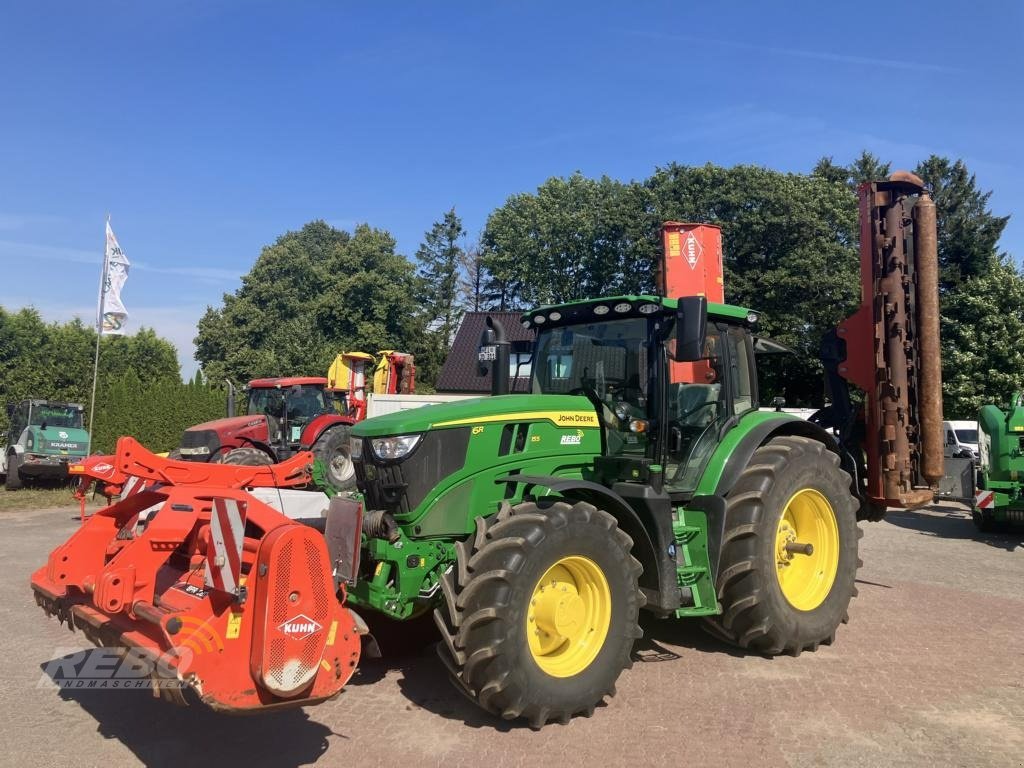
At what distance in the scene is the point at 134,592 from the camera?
12.8 feet

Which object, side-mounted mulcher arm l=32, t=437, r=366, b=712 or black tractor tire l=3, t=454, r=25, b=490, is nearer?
side-mounted mulcher arm l=32, t=437, r=366, b=712

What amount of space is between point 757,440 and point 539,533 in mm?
2293

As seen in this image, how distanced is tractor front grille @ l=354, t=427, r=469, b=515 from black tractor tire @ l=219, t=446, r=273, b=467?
9.94m

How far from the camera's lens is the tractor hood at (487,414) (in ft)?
15.5

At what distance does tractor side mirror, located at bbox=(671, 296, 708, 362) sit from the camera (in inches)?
191

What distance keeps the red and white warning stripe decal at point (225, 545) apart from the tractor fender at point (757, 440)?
3.33 m

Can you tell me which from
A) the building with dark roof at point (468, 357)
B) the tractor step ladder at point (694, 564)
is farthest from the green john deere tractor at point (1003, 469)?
the building with dark roof at point (468, 357)

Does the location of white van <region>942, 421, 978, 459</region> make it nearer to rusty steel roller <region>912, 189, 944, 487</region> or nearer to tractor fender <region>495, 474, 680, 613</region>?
rusty steel roller <region>912, 189, 944, 487</region>

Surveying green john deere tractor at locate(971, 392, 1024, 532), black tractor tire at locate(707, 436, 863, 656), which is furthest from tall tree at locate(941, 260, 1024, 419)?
black tractor tire at locate(707, 436, 863, 656)

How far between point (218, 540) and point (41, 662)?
3117mm

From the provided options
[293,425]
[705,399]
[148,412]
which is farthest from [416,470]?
[148,412]

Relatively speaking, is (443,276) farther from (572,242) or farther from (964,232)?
(964,232)

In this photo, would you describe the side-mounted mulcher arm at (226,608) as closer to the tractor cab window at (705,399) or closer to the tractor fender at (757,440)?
the tractor cab window at (705,399)

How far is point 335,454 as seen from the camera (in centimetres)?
1497
